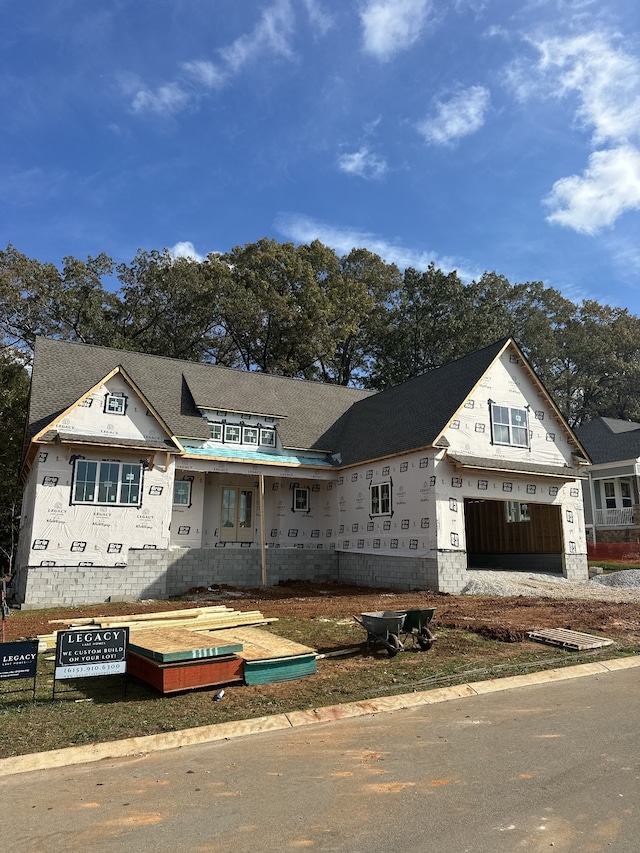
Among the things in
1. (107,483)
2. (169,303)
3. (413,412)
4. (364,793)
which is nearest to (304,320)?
(169,303)

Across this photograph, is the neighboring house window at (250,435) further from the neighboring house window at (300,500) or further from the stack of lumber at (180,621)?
the stack of lumber at (180,621)

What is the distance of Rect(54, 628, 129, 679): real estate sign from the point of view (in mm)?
7148

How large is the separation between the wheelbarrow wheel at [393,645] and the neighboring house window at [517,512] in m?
17.6

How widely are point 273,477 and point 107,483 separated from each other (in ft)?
23.1

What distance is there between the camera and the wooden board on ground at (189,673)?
24.5ft

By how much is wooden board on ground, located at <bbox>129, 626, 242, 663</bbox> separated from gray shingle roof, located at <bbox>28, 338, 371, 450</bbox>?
12.0m

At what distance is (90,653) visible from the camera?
7336mm

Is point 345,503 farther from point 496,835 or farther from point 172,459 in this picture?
point 496,835

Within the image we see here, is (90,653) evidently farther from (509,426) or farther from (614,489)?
(614,489)

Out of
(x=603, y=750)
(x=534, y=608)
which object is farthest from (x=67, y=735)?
(x=534, y=608)

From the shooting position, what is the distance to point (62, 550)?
17.8 meters

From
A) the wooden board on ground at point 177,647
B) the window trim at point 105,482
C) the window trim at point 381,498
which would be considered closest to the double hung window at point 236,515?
Answer: the window trim at point 105,482

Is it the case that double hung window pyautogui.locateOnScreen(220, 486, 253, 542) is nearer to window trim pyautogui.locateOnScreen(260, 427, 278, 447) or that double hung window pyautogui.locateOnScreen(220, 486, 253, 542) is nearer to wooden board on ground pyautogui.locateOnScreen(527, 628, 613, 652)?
window trim pyautogui.locateOnScreen(260, 427, 278, 447)

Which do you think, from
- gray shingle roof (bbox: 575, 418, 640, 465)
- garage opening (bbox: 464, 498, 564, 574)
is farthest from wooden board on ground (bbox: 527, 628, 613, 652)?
gray shingle roof (bbox: 575, 418, 640, 465)
